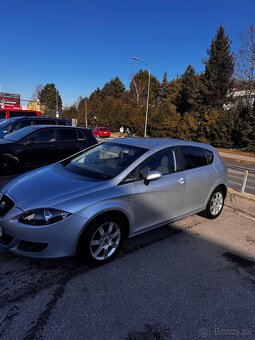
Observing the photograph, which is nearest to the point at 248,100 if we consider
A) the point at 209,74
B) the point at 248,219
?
the point at 209,74

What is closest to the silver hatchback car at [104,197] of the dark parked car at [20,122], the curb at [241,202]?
the curb at [241,202]

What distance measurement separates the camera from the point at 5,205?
3428mm

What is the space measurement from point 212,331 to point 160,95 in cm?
7028

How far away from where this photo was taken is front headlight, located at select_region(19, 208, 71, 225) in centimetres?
310

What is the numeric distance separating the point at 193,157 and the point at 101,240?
7.36 ft

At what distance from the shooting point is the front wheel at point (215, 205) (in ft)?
17.0

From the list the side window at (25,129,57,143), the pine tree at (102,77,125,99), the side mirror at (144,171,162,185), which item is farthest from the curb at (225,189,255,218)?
the pine tree at (102,77,125,99)

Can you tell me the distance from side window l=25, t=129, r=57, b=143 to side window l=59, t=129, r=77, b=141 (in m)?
0.18

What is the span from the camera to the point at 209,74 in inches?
1382

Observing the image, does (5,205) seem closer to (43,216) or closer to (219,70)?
(43,216)

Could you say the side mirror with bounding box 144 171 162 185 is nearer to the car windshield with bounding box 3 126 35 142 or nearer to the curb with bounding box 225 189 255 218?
the curb with bounding box 225 189 255 218

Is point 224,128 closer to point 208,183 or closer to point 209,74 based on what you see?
point 209,74

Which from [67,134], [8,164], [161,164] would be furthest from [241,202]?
[8,164]

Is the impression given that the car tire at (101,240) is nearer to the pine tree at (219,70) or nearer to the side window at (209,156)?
the side window at (209,156)
